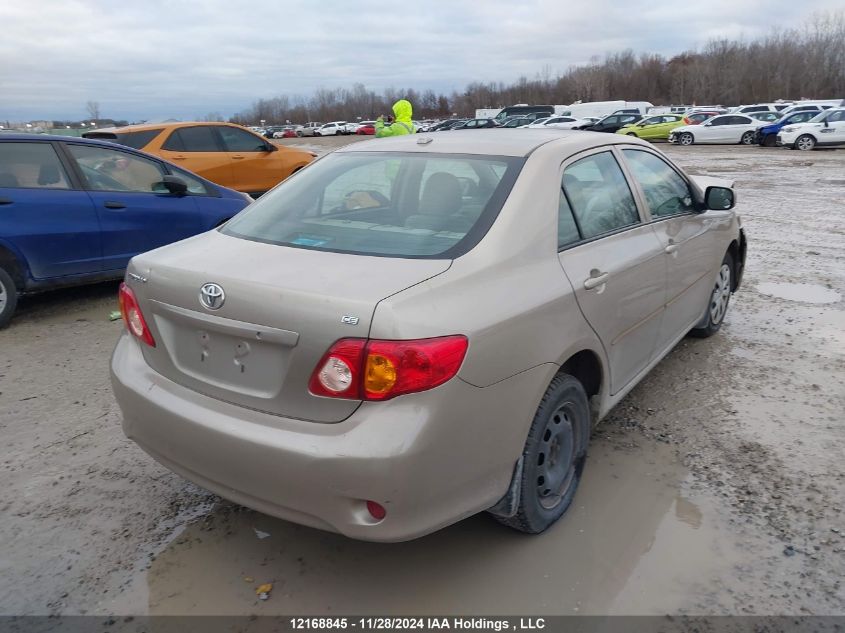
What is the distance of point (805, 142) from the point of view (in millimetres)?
25953

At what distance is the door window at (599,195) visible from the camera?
3.04 meters

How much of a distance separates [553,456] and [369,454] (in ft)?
3.45

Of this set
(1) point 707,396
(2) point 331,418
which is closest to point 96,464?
(2) point 331,418

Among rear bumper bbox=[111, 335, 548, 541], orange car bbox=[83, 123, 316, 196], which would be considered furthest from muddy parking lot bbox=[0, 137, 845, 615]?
orange car bbox=[83, 123, 316, 196]

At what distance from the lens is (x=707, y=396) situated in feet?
13.4

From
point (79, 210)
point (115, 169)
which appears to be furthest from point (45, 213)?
point (115, 169)

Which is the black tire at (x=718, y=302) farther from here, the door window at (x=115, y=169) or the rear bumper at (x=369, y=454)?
the door window at (x=115, y=169)

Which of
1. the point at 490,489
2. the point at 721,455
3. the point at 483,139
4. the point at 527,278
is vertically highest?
the point at 483,139

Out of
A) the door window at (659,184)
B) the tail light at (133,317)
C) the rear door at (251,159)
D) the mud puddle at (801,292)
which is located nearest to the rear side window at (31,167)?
the tail light at (133,317)

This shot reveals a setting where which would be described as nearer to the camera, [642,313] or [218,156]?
[642,313]

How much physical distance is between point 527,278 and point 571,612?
4.06 feet

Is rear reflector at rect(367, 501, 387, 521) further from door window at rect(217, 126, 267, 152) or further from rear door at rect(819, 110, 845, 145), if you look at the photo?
rear door at rect(819, 110, 845, 145)

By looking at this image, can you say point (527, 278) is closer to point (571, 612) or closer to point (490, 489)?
point (490, 489)

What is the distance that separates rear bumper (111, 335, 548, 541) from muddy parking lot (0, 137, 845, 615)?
1.41 feet
